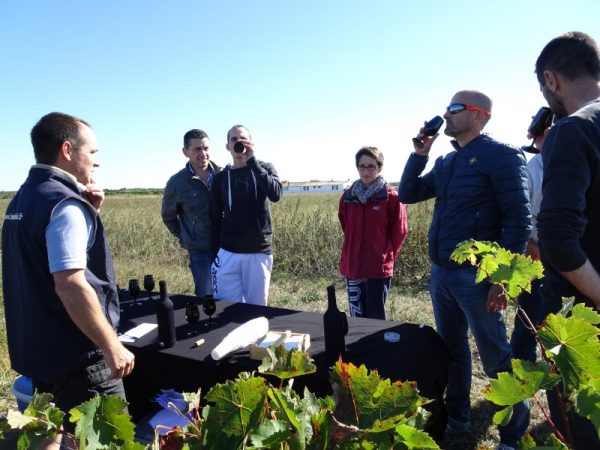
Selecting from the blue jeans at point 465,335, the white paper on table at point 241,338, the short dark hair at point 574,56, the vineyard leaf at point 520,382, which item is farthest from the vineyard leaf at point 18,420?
the blue jeans at point 465,335

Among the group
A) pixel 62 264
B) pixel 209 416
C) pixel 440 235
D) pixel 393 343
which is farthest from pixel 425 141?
pixel 209 416

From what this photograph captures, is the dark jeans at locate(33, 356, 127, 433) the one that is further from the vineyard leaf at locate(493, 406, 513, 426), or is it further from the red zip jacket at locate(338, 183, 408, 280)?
the red zip jacket at locate(338, 183, 408, 280)

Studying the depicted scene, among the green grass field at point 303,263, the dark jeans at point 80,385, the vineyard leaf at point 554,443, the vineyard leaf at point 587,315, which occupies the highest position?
the vineyard leaf at point 587,315

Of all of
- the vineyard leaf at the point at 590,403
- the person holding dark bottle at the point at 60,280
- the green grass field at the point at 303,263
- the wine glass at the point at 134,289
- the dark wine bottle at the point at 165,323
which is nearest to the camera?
the vineyard leaf at the point at 590,403

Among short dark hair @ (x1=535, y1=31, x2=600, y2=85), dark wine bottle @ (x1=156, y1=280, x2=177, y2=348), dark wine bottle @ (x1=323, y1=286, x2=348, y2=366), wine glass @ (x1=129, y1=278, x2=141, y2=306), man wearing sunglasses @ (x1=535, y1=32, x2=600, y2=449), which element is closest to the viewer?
man wearing sunglasses @ (x1=535, y1=32, x2=600, y2=449)

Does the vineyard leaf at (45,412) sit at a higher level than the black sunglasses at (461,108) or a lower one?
lower

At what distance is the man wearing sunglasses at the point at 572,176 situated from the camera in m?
1.38

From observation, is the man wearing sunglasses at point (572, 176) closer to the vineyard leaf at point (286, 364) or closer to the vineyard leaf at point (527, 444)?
the vineyard leaf at point (527, 444)

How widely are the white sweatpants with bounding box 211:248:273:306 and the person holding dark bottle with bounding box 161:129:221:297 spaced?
1.63 ft

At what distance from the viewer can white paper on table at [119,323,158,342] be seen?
7.87 ft

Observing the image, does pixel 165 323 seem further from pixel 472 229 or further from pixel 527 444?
pixel 527 444

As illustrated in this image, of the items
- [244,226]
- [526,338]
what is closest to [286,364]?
[526,338]

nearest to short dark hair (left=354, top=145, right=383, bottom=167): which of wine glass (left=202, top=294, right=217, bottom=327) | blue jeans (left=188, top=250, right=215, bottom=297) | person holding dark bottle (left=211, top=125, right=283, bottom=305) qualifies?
person holding dark bottle (left=211, top=125, right=283, bottom=305)

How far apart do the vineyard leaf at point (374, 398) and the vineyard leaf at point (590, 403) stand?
7.2 inches
